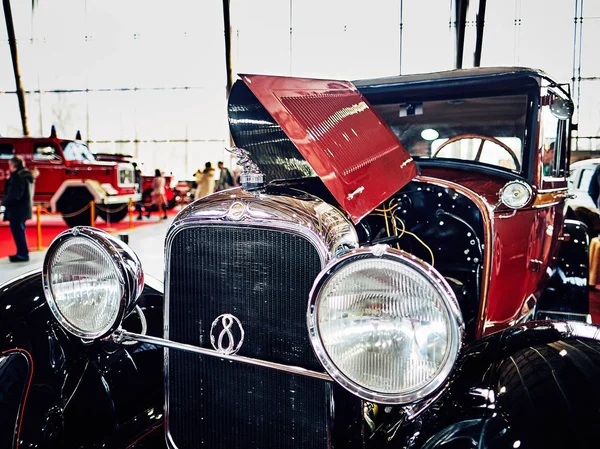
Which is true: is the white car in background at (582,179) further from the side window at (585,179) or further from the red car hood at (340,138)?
the red car hood at (340,138)

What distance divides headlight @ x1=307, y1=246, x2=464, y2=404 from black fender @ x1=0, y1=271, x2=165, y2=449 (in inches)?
35.8

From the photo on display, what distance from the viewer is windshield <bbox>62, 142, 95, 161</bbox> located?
37.3 feet

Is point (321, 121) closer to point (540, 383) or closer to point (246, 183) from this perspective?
→ point (246, 183)

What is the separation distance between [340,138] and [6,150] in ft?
38.5

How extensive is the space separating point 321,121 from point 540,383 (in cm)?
111

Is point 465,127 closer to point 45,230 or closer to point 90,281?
point 90,281

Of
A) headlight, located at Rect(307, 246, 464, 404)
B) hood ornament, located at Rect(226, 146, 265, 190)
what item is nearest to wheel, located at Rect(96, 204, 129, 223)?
hood ornament, located at Rect(226, 146, 265, 190)

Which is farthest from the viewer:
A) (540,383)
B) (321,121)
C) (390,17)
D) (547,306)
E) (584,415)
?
(390,17)

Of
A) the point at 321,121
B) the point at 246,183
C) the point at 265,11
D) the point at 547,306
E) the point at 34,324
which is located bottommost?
the point at 547,306

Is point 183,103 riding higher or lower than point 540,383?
higher

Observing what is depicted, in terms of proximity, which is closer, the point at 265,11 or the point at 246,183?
the point at 246,183

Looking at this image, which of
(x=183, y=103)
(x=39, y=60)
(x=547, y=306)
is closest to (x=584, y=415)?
(x=547, y=306)

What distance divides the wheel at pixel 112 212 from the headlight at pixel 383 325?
10.4 metres

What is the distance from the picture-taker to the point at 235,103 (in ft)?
6.29
